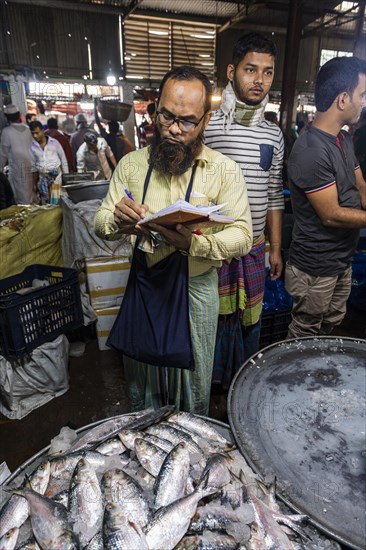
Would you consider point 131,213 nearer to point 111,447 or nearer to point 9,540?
point 111,447

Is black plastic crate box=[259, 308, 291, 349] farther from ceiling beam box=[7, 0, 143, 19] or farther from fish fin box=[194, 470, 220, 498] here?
ceiling beam box=[7, 0, 143, 19]

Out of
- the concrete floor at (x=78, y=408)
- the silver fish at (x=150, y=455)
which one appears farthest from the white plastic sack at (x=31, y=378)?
the silver fish at (x=150, y=455)

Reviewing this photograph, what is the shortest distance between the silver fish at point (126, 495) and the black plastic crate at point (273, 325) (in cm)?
254

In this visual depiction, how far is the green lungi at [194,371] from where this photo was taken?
7.02 feet

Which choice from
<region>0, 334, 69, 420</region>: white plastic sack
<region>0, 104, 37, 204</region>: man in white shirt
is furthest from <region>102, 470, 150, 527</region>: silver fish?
<region>0, 104, 37, 204</region>: man in white shirt

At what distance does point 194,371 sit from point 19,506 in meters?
1.18

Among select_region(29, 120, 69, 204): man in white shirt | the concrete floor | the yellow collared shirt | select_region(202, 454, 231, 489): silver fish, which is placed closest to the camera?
select_region(202, 454, 231, 489): silver fish

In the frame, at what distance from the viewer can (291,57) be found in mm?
8508

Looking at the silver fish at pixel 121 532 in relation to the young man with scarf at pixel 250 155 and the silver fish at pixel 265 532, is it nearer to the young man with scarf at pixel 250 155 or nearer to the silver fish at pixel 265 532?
the silver fish at pixel 265 532

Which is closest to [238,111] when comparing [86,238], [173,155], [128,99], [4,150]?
[173,155]

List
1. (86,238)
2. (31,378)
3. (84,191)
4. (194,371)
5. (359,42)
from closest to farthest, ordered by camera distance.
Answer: (194,371), (31,378), (86,238), (84,191), (359,42)

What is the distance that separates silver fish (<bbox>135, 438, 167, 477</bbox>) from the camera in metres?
1.44

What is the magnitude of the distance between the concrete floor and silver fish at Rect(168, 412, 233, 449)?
115 centimetres

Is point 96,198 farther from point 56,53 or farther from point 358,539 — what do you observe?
point 56,53
